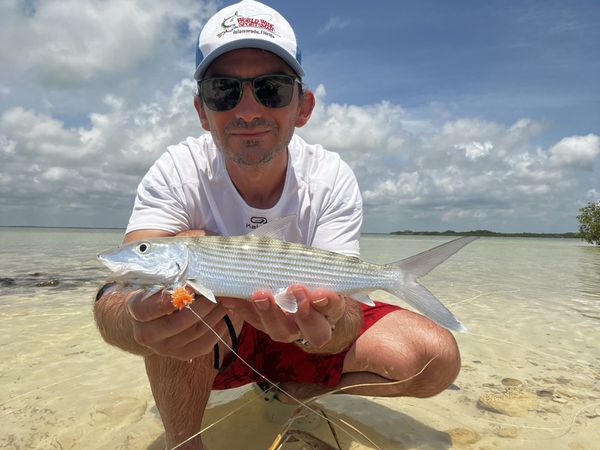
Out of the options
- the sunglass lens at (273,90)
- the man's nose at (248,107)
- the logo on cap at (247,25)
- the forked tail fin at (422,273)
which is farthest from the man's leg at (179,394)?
the logo on cap at (247,25)

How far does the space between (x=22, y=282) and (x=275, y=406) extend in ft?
26.9

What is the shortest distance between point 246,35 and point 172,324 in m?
2.15

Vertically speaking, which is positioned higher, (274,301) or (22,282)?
(274,301)

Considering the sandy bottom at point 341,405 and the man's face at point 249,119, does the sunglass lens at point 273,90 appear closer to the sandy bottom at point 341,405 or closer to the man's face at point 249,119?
the man's face at point 249,119

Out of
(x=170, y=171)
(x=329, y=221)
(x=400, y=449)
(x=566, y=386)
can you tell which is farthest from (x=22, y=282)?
(x=566, y=386)

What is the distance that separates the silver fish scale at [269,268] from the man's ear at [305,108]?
1.51 metres

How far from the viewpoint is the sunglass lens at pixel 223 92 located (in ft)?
10.5

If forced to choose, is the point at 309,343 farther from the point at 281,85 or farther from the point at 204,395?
the point at 281,85

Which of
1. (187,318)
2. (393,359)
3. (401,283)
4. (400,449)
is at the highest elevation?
(401,283)

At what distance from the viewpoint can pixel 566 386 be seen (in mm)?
3818

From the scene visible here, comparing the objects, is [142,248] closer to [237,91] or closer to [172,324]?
[172,324]

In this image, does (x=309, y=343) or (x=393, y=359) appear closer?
(x=309, y=343)

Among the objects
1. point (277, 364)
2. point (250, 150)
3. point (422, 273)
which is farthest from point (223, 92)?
point (277, 364)

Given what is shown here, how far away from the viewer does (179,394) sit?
106 inches
